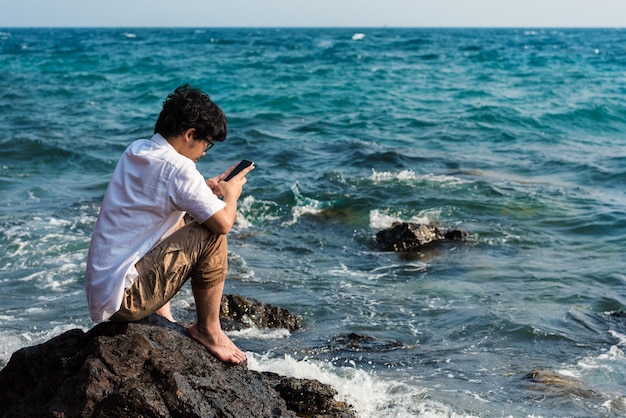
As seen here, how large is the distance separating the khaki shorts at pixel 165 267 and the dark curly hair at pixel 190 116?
20.1 inches

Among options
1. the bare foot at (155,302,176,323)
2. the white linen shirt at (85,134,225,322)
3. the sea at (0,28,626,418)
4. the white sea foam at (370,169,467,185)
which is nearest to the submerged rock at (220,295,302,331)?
the sea at (0,28,626,418)

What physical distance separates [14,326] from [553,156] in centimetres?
1361

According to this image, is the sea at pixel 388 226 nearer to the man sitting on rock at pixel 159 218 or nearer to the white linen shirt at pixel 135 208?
the man sitting on rock at pixel 159 218

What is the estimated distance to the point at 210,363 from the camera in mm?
4691

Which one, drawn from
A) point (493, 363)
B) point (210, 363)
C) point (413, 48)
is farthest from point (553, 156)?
point (413, 48)

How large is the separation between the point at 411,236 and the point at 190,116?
273 inches

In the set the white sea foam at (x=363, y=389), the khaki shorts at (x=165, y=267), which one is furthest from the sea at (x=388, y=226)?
the khaki shorts at (x=165, y=267)

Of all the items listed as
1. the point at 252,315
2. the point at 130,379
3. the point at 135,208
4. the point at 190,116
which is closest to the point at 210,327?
the point at 130,379

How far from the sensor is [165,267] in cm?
454

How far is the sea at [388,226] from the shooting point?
7.05 meters

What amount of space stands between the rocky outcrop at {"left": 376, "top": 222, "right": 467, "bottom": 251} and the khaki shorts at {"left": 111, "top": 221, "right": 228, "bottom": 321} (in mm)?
6662

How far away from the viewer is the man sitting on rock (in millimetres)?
4438

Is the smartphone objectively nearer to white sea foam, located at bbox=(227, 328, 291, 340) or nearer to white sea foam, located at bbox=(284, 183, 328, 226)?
white sea foam, located at bbox=(227, 328, 291, 340)

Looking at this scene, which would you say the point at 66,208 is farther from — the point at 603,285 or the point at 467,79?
the point at 467,79
